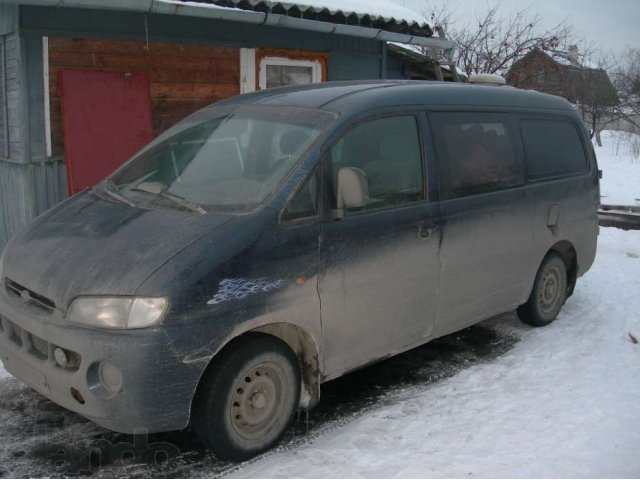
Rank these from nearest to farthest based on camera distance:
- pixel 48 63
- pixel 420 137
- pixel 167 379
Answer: pixel 167 379
pixel 420 137
pixel 48 63

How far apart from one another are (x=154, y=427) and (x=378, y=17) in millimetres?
6182

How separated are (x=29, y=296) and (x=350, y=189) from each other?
1.73m

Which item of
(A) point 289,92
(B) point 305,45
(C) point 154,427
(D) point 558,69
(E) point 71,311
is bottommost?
(C) point 154,427

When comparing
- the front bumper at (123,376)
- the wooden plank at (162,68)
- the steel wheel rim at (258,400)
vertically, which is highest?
the wooden plank at (162,68)

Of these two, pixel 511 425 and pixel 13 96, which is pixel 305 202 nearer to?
pixel 511 425

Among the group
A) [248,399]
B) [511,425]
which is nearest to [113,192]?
[248,399]

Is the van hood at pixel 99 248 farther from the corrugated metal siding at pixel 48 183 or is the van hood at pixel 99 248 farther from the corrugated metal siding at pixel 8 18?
the corrugated metal siding at pixel 8 18

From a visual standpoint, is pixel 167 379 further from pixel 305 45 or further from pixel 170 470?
pixel 305 45

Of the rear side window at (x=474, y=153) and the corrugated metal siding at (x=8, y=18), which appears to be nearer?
the rear side window at (x=474, y=153)

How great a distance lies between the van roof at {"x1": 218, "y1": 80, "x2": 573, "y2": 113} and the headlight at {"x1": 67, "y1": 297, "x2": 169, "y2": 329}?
158 cm

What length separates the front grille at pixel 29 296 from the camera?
10.2ft

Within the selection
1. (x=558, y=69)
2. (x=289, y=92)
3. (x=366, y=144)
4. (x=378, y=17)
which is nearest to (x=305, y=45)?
(x=378, y=17)

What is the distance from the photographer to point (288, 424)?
3.44m

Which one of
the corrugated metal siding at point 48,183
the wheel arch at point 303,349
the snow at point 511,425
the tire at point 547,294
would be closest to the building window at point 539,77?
the tire at point 547,294
